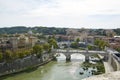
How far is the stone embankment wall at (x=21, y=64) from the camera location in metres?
16.6

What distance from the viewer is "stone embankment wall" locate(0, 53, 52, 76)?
16609mm

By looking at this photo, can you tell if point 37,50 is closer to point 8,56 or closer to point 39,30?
point 8,56

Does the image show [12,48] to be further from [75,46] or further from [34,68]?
[75,46]

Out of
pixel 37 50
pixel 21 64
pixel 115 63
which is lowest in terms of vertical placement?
pixel 21 64

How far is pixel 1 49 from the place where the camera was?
2088 cm

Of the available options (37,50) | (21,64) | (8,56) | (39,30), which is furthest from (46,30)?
(8,56)

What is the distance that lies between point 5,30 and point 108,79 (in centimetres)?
7186

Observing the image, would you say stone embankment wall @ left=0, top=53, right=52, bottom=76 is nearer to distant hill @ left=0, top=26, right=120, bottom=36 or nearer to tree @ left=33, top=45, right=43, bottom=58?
tree @ left=33, top=45, right=43, bottom=58

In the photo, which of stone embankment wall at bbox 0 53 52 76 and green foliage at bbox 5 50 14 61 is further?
green foliage at bbox 5 50 14 61

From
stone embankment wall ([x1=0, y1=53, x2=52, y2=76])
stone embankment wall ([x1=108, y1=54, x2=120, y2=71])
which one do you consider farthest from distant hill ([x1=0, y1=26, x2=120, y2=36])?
stone embankment wall ([x1=108, y1=54, x2=120, y2=71])

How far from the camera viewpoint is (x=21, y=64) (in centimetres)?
1845

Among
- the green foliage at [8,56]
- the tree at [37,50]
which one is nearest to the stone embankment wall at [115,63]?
the tree at [37,50]

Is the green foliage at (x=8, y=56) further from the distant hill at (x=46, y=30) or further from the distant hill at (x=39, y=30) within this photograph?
the distant hill at (x=39, y=30)

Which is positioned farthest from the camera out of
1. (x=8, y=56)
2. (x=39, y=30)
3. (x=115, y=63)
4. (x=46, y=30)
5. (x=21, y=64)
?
(x=39, y=30)
